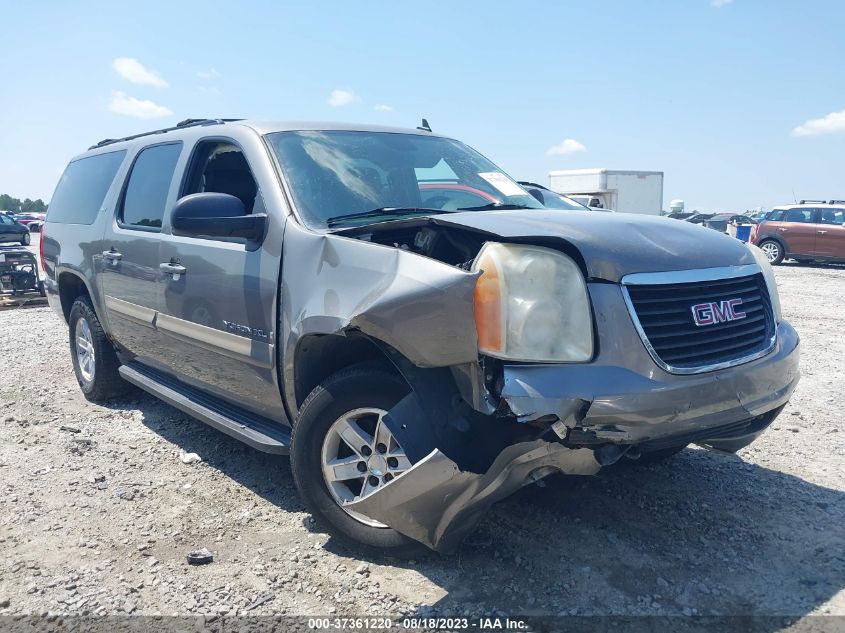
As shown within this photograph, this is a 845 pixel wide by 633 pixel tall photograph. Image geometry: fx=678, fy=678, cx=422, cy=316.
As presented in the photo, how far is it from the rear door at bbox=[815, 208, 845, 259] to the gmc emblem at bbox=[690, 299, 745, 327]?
54.2 feet

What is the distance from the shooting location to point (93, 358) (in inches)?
203

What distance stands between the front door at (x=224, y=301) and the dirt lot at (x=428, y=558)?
59 cm

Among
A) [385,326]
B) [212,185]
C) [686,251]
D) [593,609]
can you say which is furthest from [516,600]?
[212,185]

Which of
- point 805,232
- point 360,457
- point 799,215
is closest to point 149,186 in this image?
point 360,457

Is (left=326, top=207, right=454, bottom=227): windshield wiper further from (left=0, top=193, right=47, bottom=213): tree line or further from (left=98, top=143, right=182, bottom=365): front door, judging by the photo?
(left=0, top=193, right=47, bottom=213): tree line

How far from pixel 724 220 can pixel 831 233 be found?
1549cm

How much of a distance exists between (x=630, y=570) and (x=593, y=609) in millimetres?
333

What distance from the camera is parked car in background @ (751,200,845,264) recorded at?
54.3 feet

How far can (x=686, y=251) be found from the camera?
2553 millimetres

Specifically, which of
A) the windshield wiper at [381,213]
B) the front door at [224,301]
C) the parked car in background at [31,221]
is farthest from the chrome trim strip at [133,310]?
the parked car in background at [31,221]

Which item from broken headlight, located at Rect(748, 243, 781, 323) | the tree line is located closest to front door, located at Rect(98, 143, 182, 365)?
broken headlight, located at Rect(748, 243, 781, 323)

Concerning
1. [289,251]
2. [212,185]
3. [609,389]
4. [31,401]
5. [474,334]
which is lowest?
[31,401]

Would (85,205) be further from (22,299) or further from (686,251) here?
(22,299)

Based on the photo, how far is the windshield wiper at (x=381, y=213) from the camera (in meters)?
3.07
